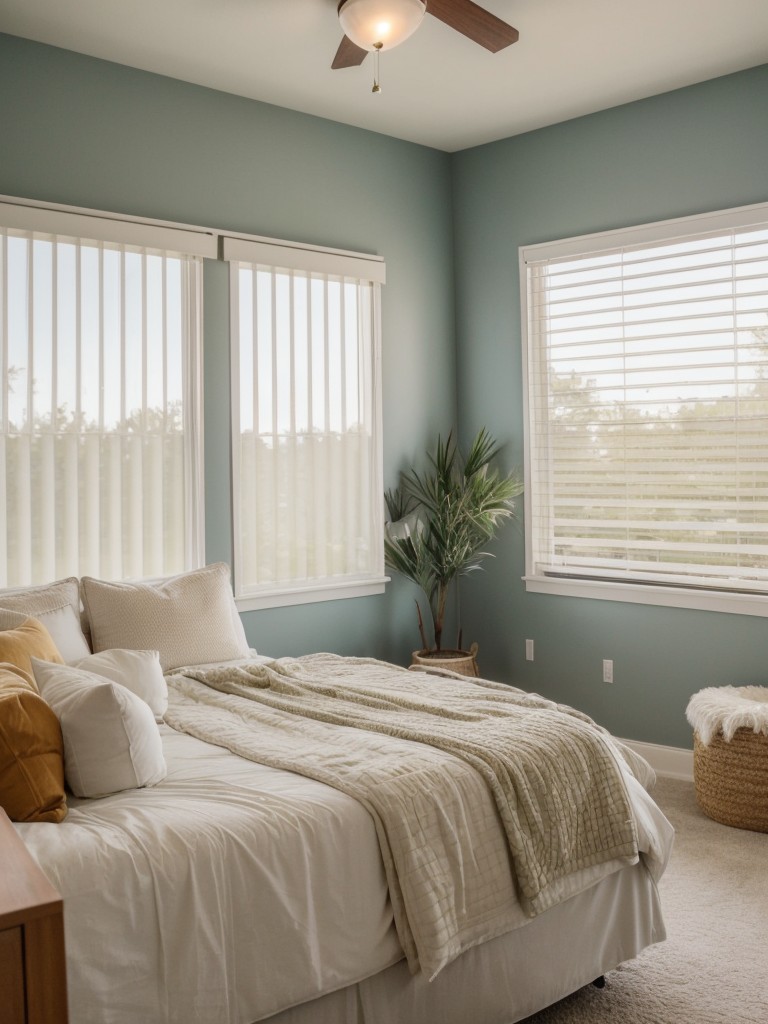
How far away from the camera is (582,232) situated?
4574 mm

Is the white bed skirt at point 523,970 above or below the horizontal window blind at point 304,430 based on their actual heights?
below

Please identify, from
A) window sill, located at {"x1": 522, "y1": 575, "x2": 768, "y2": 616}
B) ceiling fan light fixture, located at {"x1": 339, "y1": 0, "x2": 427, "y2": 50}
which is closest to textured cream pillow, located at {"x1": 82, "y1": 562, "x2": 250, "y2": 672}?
window sill, located at {"x1": 522, "y1": 575, "x2": 768, "y2": 616}

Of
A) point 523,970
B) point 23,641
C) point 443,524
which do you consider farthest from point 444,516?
point 523,970

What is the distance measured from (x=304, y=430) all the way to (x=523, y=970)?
2.68 metres

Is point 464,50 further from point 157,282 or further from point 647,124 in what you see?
point 157,282

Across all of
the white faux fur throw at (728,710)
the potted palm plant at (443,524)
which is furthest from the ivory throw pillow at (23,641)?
the white faux fur throw at (728,710)

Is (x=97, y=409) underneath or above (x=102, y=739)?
above

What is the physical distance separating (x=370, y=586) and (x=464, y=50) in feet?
7.86

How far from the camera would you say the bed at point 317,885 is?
176cm

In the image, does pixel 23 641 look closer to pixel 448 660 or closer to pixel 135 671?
pixel 135 671

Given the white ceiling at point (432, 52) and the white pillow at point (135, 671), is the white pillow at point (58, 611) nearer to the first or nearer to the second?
Answer: the white pillow at point (135, 671)

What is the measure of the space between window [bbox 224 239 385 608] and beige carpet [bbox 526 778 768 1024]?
1969mm

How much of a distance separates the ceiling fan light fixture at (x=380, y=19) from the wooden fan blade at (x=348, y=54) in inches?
4.8

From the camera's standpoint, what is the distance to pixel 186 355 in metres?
4.02
